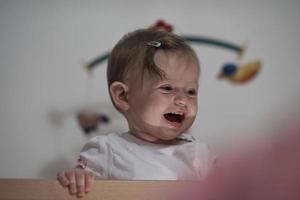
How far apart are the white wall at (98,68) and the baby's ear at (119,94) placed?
4.0 inches

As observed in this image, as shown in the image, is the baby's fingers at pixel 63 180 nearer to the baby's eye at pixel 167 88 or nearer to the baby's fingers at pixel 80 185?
the baby's fingers at pixel 80 185

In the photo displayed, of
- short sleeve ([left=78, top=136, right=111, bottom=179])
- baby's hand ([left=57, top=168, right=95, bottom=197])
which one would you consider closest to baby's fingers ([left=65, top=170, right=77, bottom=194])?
baby's hand ([left=57, top=168, right=95, bottom=197])

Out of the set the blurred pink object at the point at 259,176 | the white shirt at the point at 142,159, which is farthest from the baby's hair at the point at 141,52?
the blurred pink object at the point at 259,176

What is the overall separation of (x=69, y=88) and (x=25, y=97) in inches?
3.3

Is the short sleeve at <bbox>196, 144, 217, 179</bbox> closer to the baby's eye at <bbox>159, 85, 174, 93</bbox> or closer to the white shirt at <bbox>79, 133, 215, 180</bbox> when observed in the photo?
the white shirt at <bbox>79, 133, 215, 180</bbox>

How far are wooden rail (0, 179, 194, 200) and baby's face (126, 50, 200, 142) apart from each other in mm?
270

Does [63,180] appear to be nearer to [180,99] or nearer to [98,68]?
[180,99]

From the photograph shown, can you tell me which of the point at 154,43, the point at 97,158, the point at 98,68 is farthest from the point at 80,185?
the point at 98,68

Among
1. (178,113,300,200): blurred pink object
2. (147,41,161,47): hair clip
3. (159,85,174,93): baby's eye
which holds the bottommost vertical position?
(159,85,174,93): baby's eye

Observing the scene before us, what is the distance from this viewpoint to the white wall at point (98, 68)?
2.89ft

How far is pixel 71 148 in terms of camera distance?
0.88 meters

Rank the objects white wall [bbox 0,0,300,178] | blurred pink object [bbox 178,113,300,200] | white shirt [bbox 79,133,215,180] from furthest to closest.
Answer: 1. white wall [bbox 0,0,300,178]
2. white shirt [bbox 79,133,215,180]
3. blurred pink object [bbox 178,113,300,200]

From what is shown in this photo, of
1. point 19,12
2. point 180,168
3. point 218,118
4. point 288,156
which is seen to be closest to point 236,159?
point 288,156

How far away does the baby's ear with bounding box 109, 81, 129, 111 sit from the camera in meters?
0.77
